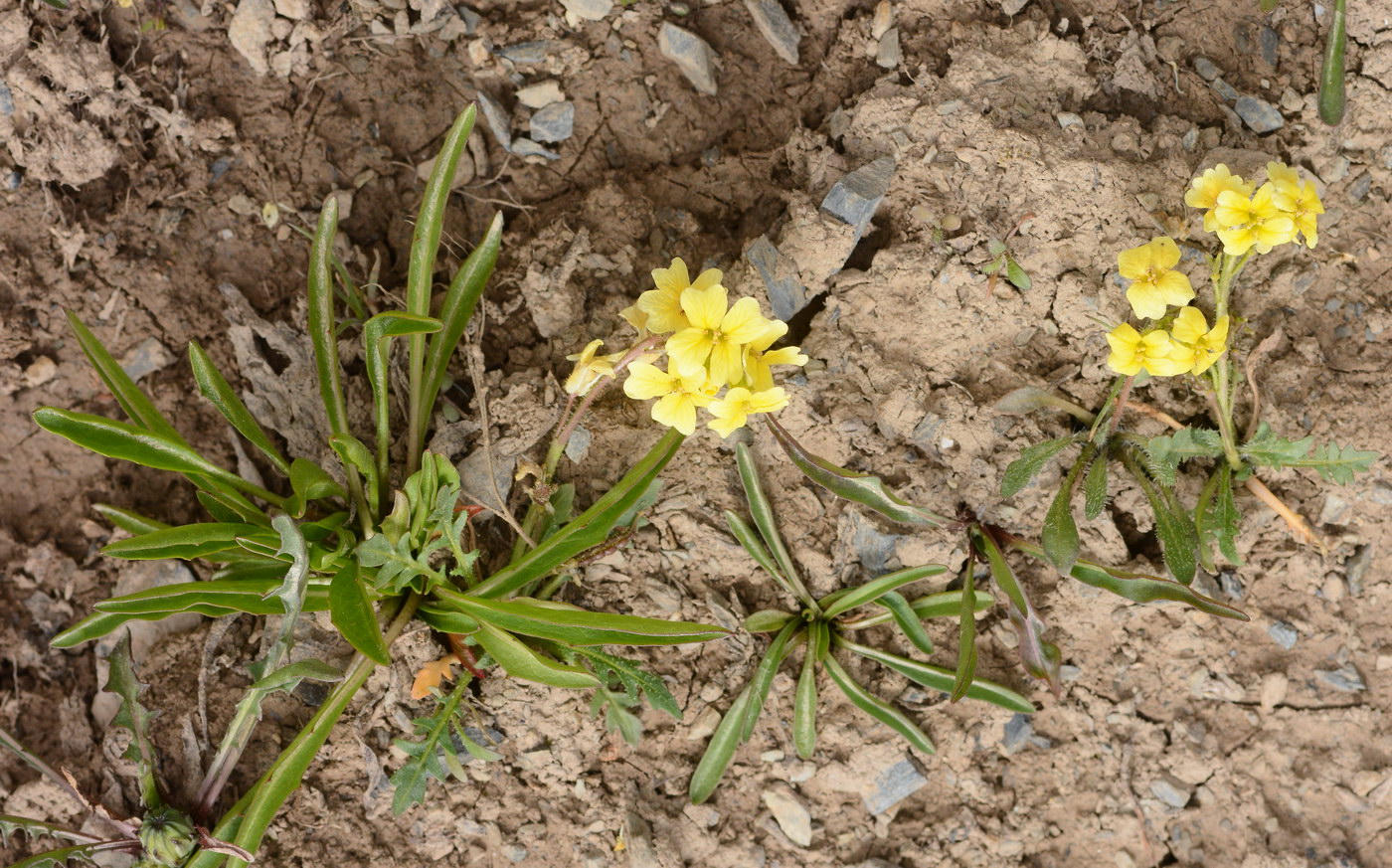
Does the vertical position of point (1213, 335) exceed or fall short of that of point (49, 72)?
it falls short

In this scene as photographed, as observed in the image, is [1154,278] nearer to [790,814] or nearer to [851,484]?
[851,484]

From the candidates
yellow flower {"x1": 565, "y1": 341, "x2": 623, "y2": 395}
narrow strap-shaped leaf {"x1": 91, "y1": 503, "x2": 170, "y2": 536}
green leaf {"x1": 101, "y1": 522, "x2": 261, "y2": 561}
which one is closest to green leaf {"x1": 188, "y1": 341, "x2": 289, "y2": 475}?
green leaf {"x1": 101, "y1": 522, "x2": 261, "y2": 561}

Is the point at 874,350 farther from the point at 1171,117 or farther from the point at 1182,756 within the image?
the point at 1182,756

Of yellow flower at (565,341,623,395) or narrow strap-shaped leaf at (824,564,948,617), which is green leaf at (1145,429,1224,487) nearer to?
narrow strap-shaped leaf at (824,564,948,617)

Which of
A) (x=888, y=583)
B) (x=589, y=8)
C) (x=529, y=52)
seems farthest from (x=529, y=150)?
(x=888, y=583)

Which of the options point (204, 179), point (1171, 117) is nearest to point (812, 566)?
point (1171, 117)

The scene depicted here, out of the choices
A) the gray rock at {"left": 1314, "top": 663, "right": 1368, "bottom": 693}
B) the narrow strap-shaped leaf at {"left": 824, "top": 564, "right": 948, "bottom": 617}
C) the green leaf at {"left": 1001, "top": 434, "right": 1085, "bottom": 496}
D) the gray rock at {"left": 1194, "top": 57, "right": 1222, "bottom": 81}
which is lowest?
the gray rock at {"left": 1314, "top": 663, "right": 1368, "bottom": 693}
